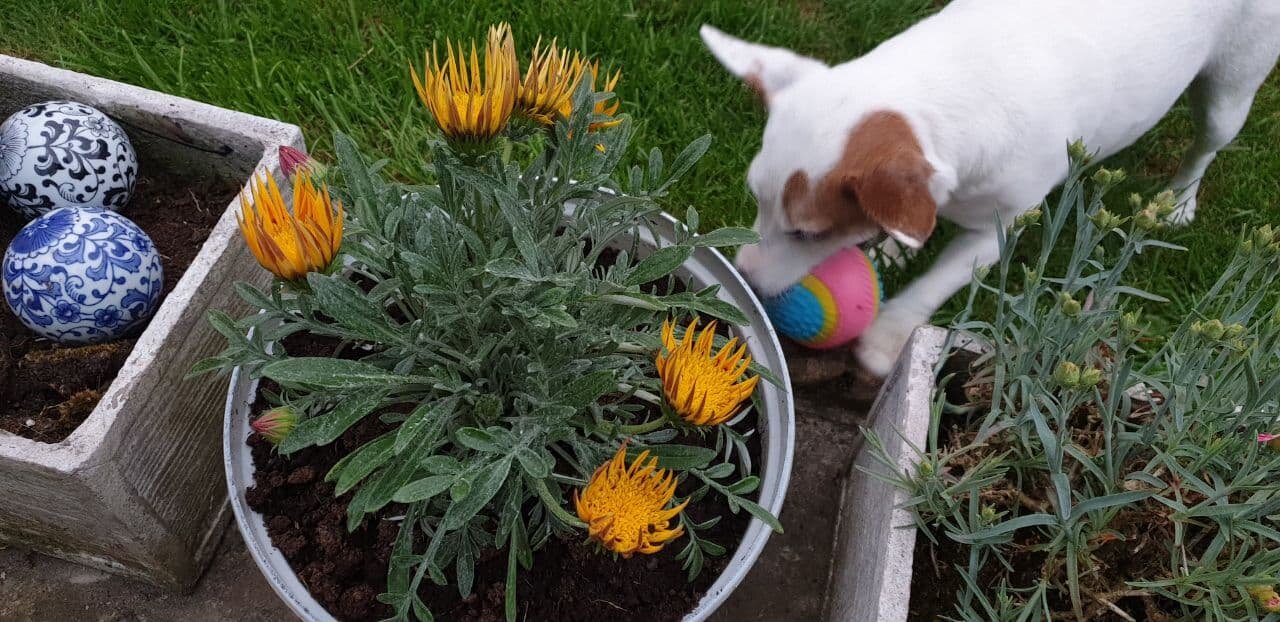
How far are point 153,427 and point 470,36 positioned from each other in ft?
4.34

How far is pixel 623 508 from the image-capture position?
3.09 ft

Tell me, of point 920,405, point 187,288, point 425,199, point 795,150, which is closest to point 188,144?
point 187,288

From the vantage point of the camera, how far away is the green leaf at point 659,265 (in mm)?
1056

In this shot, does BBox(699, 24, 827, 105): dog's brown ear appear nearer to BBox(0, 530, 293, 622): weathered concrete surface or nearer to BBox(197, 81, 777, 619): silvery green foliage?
BBox(197, 81, 777, 619): silvery green foliage

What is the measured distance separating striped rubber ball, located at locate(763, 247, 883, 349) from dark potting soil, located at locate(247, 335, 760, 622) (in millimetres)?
585

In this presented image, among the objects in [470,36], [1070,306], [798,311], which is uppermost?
[1070,306]

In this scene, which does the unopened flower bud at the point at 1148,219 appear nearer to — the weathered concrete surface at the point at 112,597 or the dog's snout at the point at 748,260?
the dog's snout at the point at 748,260

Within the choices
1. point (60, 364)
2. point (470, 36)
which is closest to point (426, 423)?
point (60, 364)

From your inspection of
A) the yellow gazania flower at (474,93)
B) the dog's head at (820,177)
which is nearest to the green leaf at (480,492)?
the yellow gazania flower at (474,93)

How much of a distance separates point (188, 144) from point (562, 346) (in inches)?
36.4

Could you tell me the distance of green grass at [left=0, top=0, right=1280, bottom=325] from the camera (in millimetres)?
2143

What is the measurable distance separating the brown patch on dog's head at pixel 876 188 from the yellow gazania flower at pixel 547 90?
0.60 metres

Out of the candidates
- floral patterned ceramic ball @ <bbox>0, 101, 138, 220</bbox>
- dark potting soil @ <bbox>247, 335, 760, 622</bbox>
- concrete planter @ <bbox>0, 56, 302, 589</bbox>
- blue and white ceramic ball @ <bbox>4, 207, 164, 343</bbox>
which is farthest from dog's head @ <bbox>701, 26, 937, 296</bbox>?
floral patterned ceramic ball @ <bbox>0, 101, 138, 220</bbox>

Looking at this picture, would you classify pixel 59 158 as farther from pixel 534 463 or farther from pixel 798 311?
pixel 798 311
